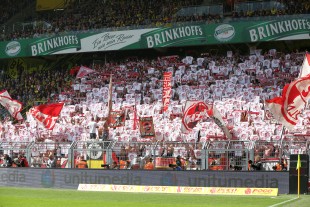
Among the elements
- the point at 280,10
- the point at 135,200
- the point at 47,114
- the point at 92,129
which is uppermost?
the point at 280,10

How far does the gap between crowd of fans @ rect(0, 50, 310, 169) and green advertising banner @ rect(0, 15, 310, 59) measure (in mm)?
1142

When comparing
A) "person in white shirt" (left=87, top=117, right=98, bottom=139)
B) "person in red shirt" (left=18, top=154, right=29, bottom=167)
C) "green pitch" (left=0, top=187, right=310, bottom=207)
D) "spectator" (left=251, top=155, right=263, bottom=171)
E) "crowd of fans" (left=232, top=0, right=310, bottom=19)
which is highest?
"crowd of fans" (left=232, top=0, right=310, bottom=19)

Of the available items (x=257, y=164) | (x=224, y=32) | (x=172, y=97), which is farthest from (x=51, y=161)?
(x=224, y=32)

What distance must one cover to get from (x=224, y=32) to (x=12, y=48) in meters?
16.7

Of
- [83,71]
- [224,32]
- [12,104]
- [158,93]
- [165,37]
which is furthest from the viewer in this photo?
[83,71]

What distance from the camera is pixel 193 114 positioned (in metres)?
32.0

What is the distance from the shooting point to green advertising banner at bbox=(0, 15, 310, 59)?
43062 millimetres

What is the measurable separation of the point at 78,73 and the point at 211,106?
18.3m

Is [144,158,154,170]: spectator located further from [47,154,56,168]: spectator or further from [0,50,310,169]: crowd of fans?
[47,154,56,168]: spectator

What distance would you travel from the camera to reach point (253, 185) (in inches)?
1035

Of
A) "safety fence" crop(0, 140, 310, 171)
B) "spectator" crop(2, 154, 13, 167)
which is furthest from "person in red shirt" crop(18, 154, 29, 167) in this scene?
"spectator" crop(2, 154, 13, 167)

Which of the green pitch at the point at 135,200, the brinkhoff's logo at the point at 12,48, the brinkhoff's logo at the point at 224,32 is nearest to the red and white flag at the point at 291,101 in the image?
the green pitch at the point at 135,200

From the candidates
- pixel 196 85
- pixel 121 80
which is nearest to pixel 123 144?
pixel 196 85

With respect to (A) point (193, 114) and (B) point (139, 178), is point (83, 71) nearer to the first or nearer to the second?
(A) point (193, 114)
